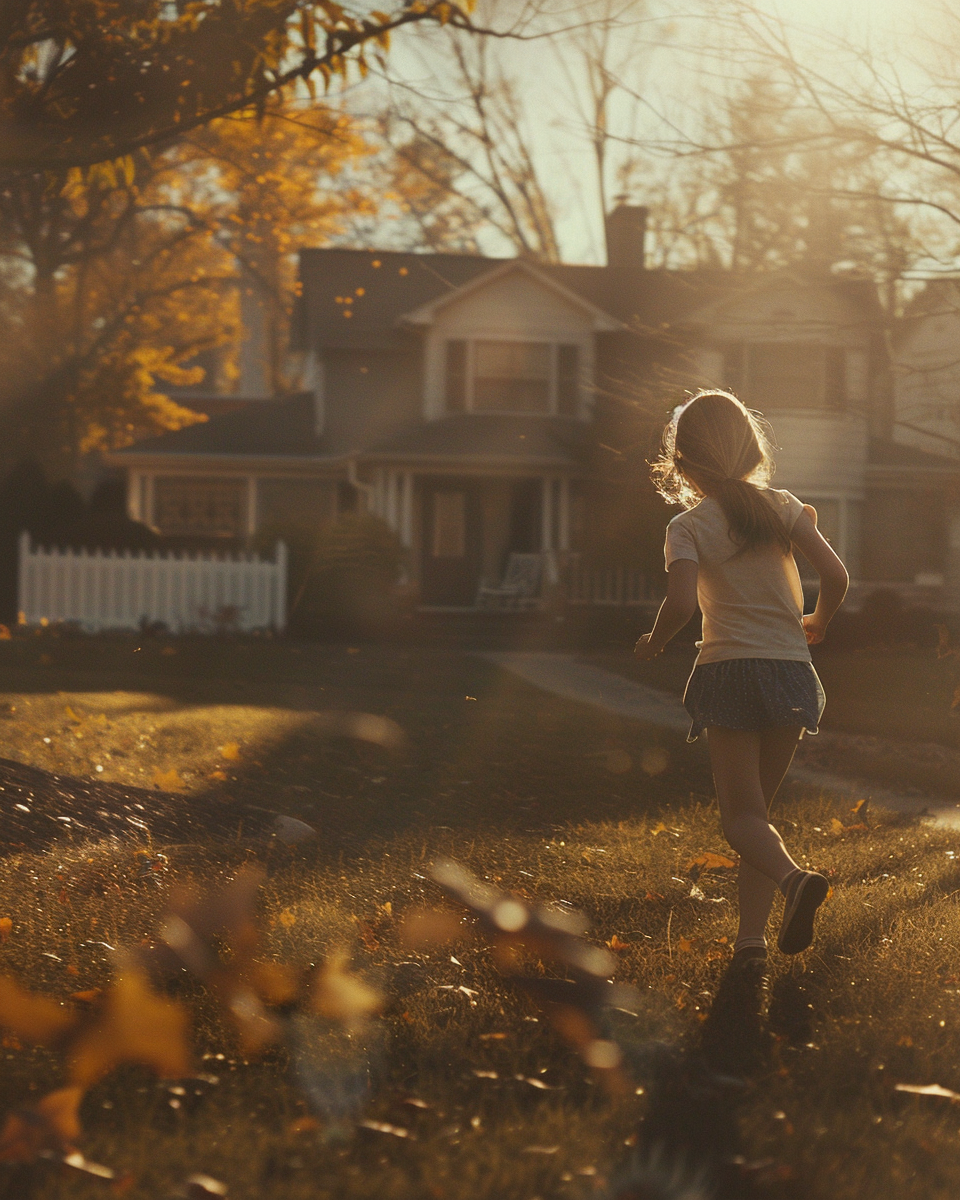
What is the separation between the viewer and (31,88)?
615 centimetres

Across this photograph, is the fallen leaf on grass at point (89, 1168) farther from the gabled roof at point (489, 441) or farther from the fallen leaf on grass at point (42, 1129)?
the gabled roof at point (489, 441)

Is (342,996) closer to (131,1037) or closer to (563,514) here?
(131,1037)

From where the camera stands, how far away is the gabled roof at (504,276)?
2231cm

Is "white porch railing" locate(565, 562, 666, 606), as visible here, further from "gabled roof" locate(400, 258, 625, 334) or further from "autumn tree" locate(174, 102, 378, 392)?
"autumn tree" locate(174, 102, 378, 392)

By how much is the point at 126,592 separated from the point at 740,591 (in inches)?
557

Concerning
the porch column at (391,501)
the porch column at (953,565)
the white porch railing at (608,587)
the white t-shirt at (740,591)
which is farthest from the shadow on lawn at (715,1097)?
the porch column at (391,501)

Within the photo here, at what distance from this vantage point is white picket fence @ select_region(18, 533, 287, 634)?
1708 centimetres

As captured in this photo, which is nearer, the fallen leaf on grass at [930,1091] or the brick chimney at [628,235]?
the fallen leaf on grass at [930,1091]

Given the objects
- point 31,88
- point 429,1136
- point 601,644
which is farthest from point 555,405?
point 429,1136

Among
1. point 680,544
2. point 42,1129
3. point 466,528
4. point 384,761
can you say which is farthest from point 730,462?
point 466,528

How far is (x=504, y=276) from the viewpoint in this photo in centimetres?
2269

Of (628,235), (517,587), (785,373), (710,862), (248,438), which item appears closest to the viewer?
(710,862)

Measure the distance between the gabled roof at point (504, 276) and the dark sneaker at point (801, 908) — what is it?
19.3 meters

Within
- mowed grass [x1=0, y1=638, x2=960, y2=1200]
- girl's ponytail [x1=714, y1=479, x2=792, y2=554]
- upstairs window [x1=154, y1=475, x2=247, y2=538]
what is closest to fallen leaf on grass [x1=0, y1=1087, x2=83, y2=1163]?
mowed grass [x1=0, y1=638, x2=960, y2=1200]
